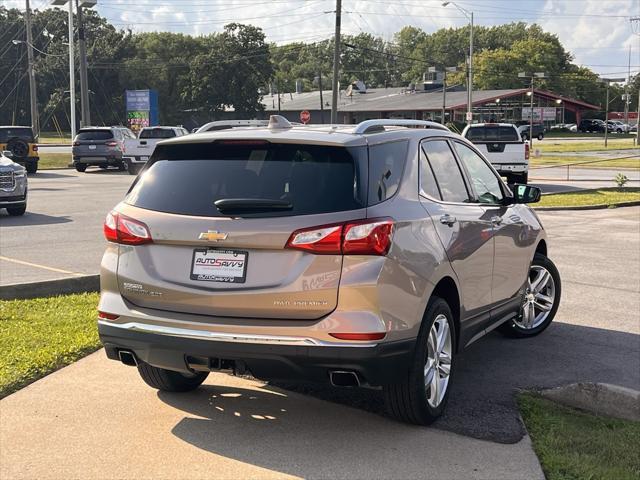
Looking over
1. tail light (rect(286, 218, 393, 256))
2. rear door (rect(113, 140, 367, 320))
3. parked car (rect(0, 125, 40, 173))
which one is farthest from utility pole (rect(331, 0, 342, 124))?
tail light (rect(286, 218, 393, 256))

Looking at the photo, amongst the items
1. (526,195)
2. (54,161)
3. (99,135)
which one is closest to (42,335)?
(526,195)

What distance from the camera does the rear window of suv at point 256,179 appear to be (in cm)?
439

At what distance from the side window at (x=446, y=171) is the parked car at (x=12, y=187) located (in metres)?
12.2

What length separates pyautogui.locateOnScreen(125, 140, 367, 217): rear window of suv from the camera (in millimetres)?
4387

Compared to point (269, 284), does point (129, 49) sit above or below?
above

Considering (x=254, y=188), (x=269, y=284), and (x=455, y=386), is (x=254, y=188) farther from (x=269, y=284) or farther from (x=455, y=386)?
(x=455, y=386)

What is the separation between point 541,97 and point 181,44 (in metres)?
46.1

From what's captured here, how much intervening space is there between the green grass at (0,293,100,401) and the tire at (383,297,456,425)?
103 inches

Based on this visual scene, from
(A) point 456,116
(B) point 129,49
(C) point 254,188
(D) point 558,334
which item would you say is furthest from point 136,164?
(B) point 129,49

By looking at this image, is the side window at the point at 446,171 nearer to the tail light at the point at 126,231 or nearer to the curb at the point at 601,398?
the curb at the point at 601,398

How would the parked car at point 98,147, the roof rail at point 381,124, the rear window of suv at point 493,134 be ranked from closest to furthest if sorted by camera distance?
the roof rail at point 381,124 → the rear window of suv at point 493,134 → the parked car at point 98,147

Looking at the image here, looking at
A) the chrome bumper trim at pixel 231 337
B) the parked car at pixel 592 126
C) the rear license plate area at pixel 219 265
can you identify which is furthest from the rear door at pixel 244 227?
the parked car at pixel 592 126

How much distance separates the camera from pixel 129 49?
10162cm

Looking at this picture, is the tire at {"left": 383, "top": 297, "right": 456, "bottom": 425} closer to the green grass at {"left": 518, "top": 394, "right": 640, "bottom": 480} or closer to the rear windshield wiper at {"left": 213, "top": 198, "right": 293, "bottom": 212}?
the green grass at {"left": 518, "top": 394, "right": 640, "bottom": 480}
